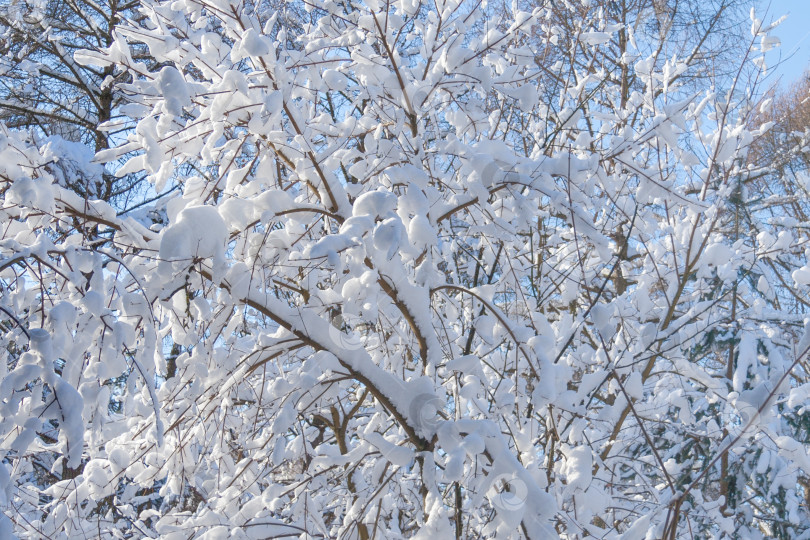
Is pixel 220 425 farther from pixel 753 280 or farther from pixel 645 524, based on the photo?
pixel 753 280

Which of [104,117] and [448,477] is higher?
[104,117]

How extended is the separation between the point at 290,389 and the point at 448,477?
0.68 meters

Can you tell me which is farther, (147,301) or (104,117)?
(104,117)

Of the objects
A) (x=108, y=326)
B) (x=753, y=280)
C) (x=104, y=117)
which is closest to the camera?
(x=108, y=326)

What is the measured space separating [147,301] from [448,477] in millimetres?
847

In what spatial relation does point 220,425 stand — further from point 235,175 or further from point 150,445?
point 235,175

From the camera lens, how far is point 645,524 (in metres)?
1.83

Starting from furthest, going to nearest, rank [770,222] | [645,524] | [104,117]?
1. [104,117]
2. [770,222]
3. [645,524]

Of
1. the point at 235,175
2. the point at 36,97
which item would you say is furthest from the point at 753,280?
the point at 36,97

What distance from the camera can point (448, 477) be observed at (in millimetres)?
1469

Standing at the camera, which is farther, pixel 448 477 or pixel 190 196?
pixel 190 196

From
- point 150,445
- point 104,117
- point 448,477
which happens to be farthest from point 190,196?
point 104,117

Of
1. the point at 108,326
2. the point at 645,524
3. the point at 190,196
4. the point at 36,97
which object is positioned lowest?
the point at 645,524

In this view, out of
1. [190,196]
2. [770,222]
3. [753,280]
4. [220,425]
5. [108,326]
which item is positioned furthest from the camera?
[770,222]
